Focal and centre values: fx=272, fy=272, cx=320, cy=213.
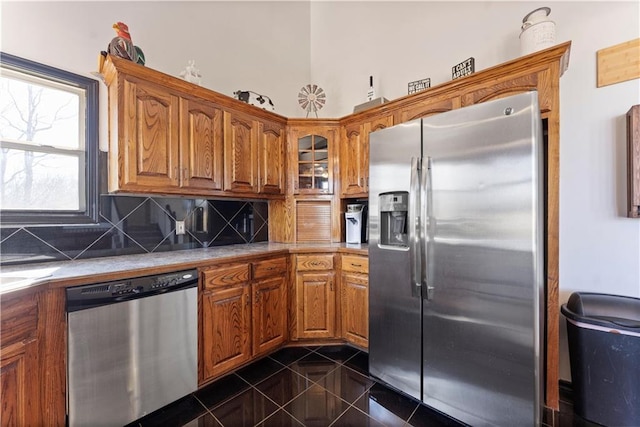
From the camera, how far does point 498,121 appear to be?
143 cm

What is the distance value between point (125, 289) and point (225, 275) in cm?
61

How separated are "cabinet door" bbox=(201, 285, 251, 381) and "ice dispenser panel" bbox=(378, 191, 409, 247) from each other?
1148 mm

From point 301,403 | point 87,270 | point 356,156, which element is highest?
point 356,156

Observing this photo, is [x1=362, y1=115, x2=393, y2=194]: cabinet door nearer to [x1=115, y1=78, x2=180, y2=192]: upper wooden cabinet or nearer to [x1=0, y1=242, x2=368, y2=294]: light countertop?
[x1=0, y1=242, x2=368, y2=294]: light countertop

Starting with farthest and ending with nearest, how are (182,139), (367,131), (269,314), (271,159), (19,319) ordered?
(271,159)
(367,131)
(269,314)
(182,139)
(19,319)

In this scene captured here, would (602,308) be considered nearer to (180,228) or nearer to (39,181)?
(180,228)

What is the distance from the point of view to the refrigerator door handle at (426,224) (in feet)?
5.42

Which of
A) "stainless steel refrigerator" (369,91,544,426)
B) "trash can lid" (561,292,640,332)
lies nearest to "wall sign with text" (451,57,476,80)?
"stainless steel refrigerator" (369,91,544,426)

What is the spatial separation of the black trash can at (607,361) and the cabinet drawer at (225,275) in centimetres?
213

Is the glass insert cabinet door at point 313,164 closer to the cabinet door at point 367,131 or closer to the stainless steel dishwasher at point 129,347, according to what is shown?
the cabinet door at point 367,131

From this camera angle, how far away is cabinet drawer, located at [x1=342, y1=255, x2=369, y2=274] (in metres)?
2.29

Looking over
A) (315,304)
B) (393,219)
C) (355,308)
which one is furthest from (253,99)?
(355,308)

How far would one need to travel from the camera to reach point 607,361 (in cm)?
149

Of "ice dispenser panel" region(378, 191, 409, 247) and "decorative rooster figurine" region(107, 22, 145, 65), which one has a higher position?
"decorative rooster figurine" region(107, 22, 145, 65)
